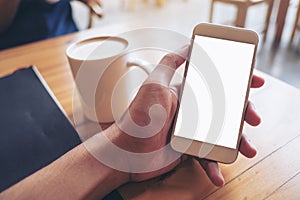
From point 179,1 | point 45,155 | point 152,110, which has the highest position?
point 152,110

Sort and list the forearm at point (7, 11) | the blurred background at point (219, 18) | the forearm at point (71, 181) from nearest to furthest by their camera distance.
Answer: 1. the forearm at point (71, 181)
2. the forearm at point (7, 11)
3. the blurred background at point (219, 18)

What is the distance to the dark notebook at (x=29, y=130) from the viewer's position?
468mm

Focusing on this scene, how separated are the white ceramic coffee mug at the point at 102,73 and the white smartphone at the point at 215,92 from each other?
0.28 feet

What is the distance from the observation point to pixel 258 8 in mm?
2867

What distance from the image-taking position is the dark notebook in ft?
1.54

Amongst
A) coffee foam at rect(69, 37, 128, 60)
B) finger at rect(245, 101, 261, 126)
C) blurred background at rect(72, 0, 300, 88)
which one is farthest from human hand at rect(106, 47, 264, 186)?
blurred background at rect(72, 0, 300, 88)

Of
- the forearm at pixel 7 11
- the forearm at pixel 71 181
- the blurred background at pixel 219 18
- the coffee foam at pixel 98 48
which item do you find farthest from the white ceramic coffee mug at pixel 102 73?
the blurred background at pixel 219 18

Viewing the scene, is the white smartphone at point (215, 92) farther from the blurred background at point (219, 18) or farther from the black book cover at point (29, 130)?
the blurred background at point (219, 18)

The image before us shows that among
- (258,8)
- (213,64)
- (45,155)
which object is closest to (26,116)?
(45,155)

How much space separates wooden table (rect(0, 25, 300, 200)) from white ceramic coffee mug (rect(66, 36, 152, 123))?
54 millimetres

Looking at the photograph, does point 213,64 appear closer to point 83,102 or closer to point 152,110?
point 152,110

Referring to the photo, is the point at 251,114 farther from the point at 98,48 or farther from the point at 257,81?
the point at 98,48

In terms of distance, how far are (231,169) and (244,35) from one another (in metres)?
0.20

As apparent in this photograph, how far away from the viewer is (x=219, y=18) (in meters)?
2.72
